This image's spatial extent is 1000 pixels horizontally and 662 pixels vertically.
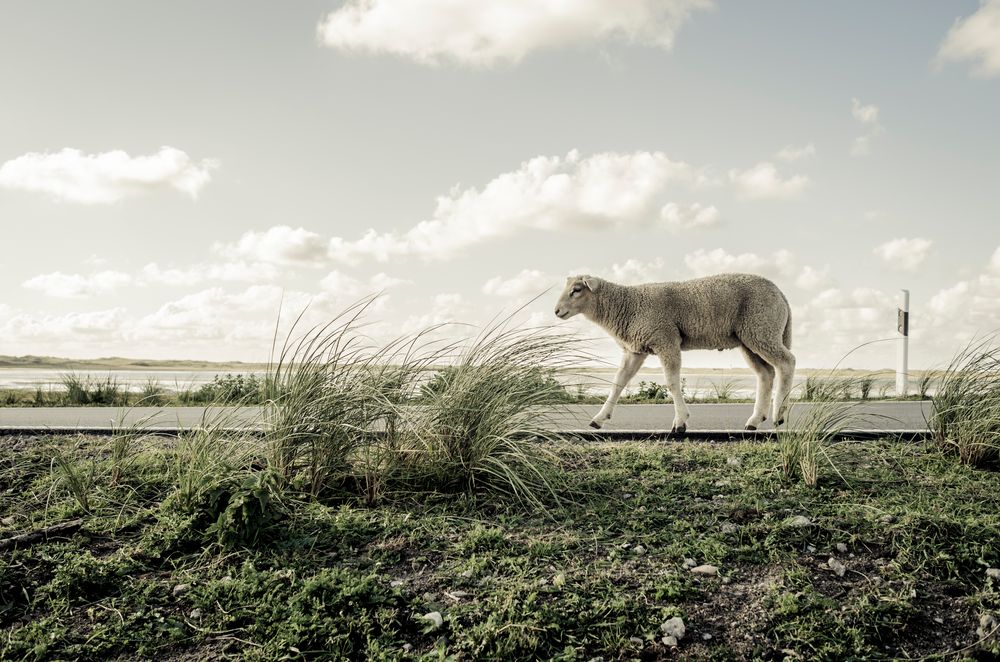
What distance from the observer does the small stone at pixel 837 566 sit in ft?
11.9

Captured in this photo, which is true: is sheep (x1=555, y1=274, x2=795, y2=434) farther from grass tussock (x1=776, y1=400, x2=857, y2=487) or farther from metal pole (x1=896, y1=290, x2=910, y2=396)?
metal pole (x1=896, y1=290, x2=910, y2=396)

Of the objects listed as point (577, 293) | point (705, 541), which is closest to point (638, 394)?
point (577, 293)

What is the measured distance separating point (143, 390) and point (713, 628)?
48.0 ft

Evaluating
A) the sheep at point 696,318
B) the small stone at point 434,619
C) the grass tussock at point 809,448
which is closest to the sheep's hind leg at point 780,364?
the sheep at point 696,318

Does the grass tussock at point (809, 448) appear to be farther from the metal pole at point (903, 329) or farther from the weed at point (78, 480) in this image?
the metal pole at point (903, 329)

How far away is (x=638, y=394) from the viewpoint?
13406mm

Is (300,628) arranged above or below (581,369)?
below

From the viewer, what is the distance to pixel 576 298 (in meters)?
8.23

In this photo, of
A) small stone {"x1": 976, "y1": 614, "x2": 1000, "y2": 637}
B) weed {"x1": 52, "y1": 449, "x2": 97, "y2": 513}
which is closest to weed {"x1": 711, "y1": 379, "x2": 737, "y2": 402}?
small stone {"x1": 976, "y1": 614, "x2": 1000, "y2": 637}

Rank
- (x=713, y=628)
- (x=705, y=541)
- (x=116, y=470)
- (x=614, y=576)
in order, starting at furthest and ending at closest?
(x=116, y=470) → (x=705, y=541) → (x=614, y=576) → (x=713, y=628)

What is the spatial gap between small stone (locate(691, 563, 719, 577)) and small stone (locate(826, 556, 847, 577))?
2.17ft

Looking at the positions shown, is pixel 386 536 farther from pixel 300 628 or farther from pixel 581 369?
pixel 581 369

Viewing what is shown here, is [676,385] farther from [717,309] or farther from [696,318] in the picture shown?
[717,309]

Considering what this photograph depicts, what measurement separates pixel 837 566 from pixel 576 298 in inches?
195
